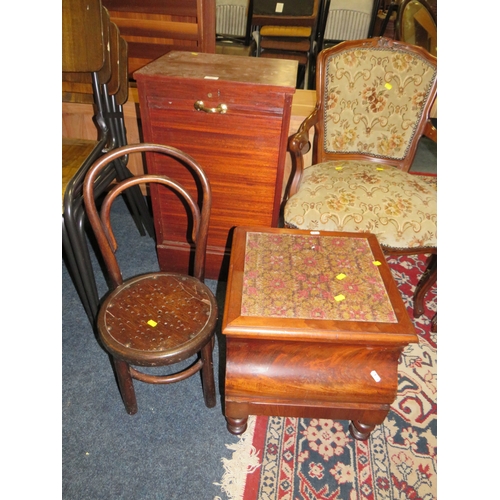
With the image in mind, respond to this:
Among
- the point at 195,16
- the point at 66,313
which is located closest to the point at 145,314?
the point at 66,313

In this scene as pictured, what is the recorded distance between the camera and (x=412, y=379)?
1.56 metres

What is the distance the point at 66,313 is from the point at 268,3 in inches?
117

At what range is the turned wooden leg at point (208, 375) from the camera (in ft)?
4.08

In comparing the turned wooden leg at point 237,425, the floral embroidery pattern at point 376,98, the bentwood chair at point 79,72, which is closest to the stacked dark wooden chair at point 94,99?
the bentwood chair at point 79,72

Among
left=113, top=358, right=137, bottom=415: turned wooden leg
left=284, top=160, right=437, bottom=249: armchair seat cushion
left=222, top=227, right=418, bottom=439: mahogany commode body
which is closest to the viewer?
left=222, top=227, right=418, bottom=439: mahogany commode body

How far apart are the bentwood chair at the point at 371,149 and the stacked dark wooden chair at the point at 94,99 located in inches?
32.3

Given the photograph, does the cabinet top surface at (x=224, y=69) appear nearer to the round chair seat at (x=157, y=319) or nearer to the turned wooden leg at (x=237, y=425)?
the round chair seat at (x=157, y=319)

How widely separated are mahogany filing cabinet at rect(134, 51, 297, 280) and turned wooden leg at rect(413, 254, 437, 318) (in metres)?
0.74

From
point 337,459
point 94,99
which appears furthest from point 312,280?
point 94,99

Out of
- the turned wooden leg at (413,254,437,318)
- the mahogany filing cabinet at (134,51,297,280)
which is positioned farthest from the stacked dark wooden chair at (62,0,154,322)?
the turned wooden leg at (413,254,437,318)

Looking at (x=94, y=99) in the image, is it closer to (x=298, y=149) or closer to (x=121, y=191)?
(x=121, y=191)

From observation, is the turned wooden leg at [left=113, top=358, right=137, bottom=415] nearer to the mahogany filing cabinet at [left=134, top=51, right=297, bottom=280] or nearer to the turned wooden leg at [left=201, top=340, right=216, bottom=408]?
the turned wooden leg at [left=201, top=340, right=216, bottom=408]

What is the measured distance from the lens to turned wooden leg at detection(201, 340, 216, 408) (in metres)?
1.24

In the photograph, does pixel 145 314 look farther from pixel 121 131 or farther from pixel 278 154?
pixel 121 131
